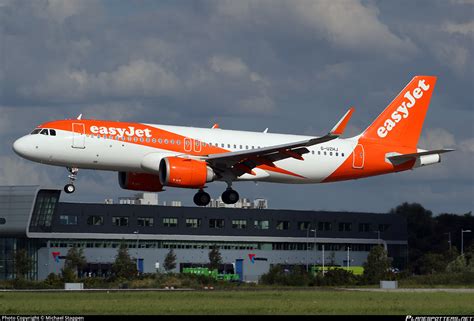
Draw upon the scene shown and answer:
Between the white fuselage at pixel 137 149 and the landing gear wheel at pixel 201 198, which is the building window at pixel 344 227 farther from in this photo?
the landing gear wheel at pixel 201 198

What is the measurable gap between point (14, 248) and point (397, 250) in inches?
2267

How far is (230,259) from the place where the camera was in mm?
152750

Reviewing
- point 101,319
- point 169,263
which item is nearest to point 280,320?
point 101,319

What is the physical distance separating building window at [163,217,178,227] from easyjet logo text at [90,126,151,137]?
83.8 m

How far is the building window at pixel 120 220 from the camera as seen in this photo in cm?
14462

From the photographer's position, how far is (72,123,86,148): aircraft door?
63.9 metres

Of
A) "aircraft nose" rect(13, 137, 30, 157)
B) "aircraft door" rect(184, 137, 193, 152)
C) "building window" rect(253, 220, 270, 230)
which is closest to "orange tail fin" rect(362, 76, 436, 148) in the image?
"aircraft door" rect(184, 137, 193, 152)

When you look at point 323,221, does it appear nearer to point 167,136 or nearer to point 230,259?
point 230,259

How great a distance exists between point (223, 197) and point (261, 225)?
8488 centimetres

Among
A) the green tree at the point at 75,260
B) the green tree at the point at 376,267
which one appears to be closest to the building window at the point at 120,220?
the green tree at the point at 75,260

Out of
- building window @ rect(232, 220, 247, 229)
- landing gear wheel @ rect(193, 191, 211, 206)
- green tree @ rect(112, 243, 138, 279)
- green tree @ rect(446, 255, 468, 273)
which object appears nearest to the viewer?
landing gear wheel @ rect(193, 191, 211, 206)

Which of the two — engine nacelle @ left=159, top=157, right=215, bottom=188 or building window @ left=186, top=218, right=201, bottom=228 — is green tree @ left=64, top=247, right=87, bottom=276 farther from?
engine nacelle @ left=159, top=157, right=215, bottom=188

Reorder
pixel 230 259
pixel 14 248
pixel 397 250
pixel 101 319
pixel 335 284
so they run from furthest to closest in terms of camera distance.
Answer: pixel 397 250, pixel 230 259, pixel 14 248, pixel 335 284, pixel 101 319

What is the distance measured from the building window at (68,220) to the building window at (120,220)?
524 cm
